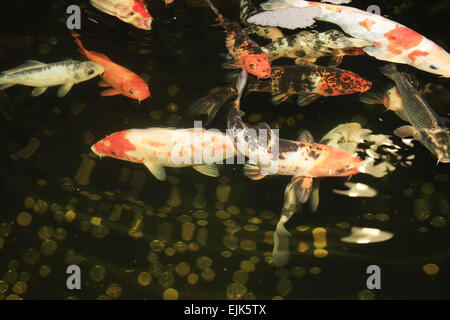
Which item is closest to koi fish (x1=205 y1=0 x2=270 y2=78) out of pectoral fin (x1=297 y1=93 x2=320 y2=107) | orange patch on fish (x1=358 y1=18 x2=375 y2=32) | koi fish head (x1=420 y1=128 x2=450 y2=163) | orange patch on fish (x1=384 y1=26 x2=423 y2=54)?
pectoral fin (x1=297 y1=93 x2=320 y2=107)

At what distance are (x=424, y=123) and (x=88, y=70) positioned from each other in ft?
6.61

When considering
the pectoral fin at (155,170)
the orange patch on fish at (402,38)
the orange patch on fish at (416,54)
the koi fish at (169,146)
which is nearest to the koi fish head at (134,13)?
the koi fish at (169,146)

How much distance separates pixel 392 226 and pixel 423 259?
30 cm

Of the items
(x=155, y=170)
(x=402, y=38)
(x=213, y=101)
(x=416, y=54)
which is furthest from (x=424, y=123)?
(x=155, y=170)

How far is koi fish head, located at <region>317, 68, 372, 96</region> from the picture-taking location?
2271 mm

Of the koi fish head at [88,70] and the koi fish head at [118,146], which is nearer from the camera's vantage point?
the koi fish head at [118,146]

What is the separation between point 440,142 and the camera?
197 cm

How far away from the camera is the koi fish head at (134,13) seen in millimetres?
2066

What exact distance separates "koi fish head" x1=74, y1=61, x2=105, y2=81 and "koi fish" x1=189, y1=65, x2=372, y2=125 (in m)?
0.62

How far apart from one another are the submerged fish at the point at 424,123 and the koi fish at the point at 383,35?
16cm

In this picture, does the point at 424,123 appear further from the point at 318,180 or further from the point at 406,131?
the point at 318,180

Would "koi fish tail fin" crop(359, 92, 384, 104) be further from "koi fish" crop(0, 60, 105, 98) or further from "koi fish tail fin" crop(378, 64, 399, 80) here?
"koi fish" crop(0, 60, 105, 98)

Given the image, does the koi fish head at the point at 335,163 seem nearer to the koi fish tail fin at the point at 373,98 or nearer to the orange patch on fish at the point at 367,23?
the koi fish tail fin at the point at 373,98
